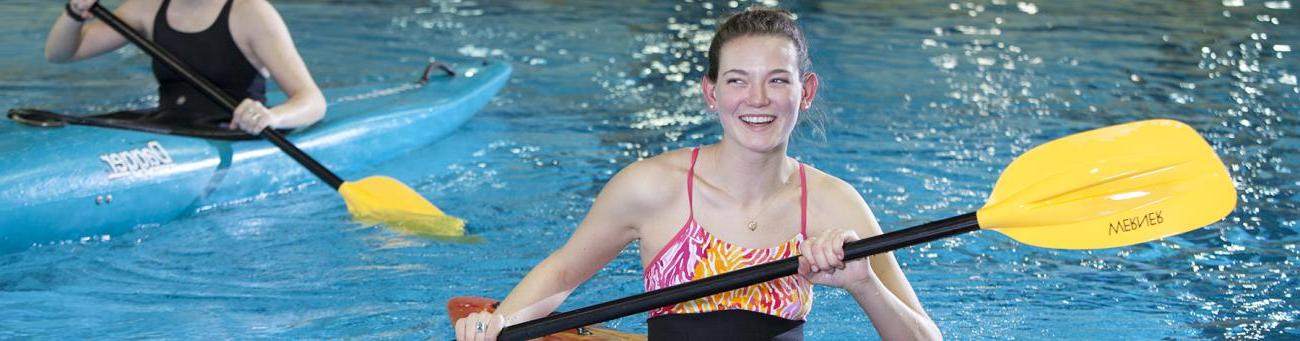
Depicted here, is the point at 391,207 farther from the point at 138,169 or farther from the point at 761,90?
the point at 761,90

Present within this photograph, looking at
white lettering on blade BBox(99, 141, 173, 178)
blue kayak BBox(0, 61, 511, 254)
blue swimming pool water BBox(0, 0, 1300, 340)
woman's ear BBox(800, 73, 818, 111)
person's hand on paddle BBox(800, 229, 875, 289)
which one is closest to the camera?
person's hand on paddle BBox(800, 229, 875, 289)

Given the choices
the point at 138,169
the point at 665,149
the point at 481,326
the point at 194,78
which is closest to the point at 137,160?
the point at 138,169

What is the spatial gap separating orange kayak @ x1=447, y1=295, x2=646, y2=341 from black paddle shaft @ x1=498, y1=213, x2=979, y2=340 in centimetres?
29

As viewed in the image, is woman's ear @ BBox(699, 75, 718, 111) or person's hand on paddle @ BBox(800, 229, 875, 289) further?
woman's ear @ BBox(699, 75, 718, 111)

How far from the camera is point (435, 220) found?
13.5ft

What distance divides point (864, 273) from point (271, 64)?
2.64 meters

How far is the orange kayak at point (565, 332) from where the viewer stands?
2.55m

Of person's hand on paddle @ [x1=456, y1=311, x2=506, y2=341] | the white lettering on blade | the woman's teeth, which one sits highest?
the woman's teeth

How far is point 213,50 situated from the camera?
4.18 m

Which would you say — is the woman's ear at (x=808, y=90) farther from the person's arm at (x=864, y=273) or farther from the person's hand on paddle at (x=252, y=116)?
the person's hand on paddle at (x=252, y=116)

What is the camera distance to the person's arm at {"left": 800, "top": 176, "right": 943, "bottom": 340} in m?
2.04

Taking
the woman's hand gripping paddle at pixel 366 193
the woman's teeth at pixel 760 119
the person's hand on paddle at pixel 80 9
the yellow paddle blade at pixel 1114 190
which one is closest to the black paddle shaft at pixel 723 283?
the yellow paddle blade at pixel 1114 190

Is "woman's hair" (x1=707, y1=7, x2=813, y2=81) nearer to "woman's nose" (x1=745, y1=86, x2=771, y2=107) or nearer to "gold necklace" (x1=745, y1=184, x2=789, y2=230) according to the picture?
"woman's nose" (x1=745, y1=86, x2=771, y2=107)

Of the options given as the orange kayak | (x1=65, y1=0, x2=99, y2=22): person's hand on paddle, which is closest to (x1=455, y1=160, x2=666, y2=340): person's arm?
the orange kayak
